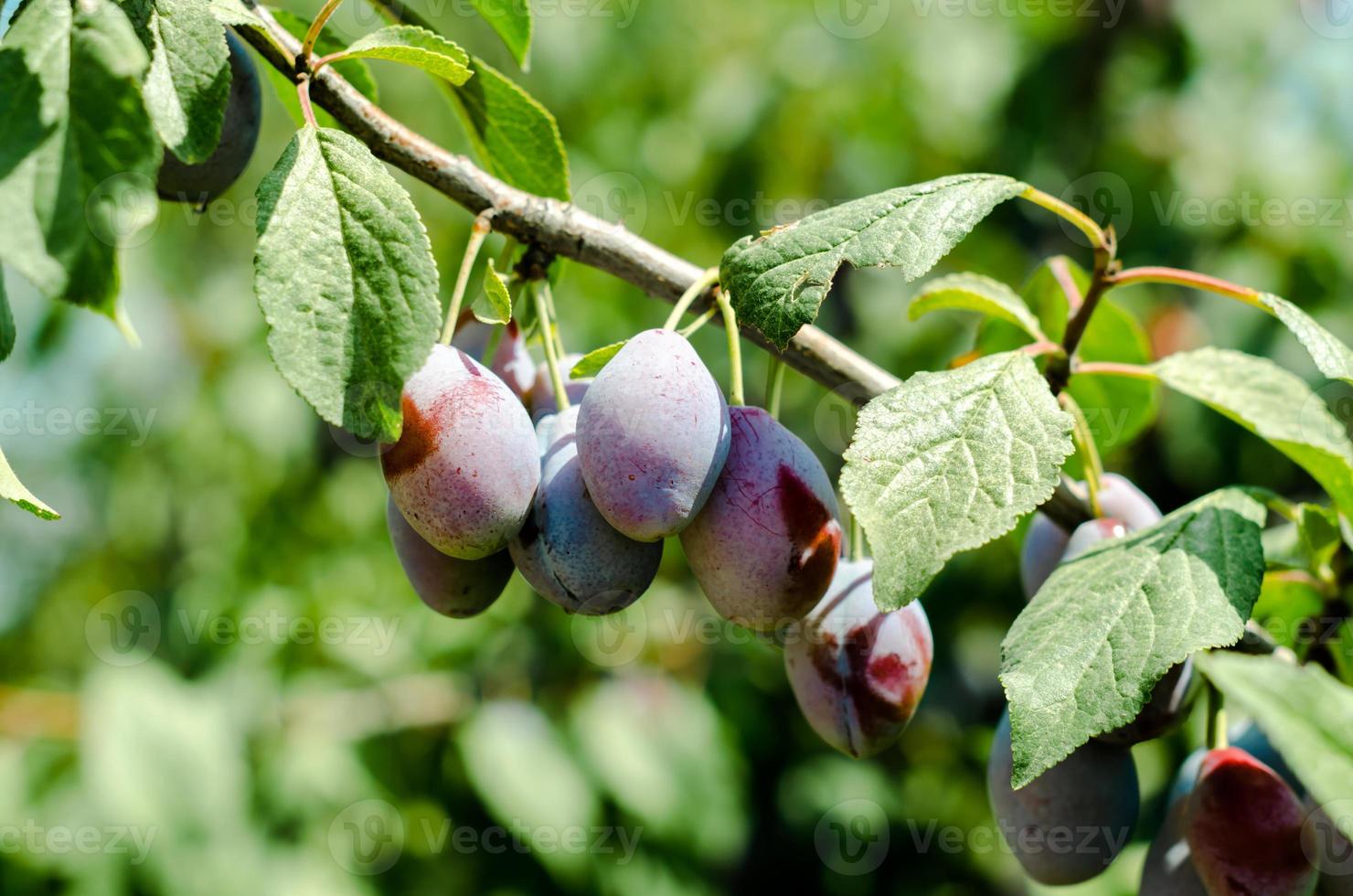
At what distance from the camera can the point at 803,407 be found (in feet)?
8.10

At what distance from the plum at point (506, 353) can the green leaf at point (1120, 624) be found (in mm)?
423

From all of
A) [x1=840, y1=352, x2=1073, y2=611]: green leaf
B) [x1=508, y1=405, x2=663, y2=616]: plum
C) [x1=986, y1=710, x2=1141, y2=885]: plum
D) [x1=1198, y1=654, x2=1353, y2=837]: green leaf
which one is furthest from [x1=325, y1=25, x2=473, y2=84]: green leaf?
[x1=986, y1=710, x2=1141, y2=885]: plum

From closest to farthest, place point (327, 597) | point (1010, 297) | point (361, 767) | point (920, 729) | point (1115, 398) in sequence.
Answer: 1. point (1010, 297)
2. point (1115, 398)
3. point (361, 767)
4. point (327, 597)
5. point (920, 729)

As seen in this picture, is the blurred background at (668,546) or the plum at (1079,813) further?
the blurred background at (668,546)

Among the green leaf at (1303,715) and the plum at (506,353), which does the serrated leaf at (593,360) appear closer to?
the plum at (506,353)

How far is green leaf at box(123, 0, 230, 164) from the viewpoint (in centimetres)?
61

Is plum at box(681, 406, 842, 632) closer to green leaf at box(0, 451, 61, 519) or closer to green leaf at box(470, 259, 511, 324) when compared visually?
green leaf at box(470, 259, 511, 324)

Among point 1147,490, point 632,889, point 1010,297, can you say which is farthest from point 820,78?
point 632,889

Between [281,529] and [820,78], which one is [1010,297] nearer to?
[820,78]

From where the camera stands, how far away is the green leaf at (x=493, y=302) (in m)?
0.71

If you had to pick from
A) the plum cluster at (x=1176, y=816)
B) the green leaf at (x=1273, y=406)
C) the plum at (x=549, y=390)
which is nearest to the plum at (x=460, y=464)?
the plum at (x=549, y=390)

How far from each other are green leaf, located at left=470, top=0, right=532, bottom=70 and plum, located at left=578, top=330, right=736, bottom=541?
0.32 metres

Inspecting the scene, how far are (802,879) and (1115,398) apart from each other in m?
1.73

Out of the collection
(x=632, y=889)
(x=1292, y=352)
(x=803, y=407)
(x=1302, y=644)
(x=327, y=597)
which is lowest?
(x=632, y=889)
